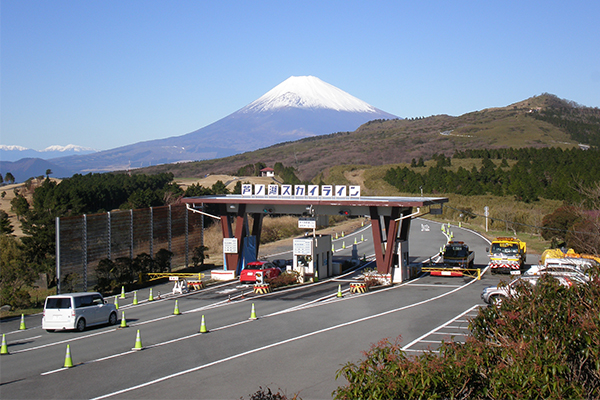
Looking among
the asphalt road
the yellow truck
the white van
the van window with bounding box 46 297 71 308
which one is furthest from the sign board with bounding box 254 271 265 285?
the yellow truck

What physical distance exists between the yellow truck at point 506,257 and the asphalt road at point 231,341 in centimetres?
308

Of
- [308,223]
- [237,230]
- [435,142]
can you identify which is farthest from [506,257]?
[435,142]

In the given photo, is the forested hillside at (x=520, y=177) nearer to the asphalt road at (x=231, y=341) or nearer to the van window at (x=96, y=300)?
the asphalt road at (x=231, y=341)

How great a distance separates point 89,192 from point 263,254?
99.9ft

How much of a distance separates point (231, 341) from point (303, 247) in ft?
49.5

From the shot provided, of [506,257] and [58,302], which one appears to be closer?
[58,302]

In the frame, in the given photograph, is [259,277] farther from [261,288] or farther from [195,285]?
[195,285]

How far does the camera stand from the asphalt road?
14.2 m

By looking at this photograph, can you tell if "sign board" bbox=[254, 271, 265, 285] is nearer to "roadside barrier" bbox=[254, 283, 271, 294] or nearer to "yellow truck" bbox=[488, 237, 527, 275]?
"roadside barrier" bbox=[254, 283, 271, 294]

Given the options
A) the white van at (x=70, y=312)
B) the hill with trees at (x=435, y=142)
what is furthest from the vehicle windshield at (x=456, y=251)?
the hill with trees at (x=435, y=142)

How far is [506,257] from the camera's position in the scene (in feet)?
113

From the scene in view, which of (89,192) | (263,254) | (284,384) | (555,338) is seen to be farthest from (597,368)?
(89,192)

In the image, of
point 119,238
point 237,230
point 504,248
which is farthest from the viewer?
point 237,230

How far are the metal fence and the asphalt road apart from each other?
3229 mm
